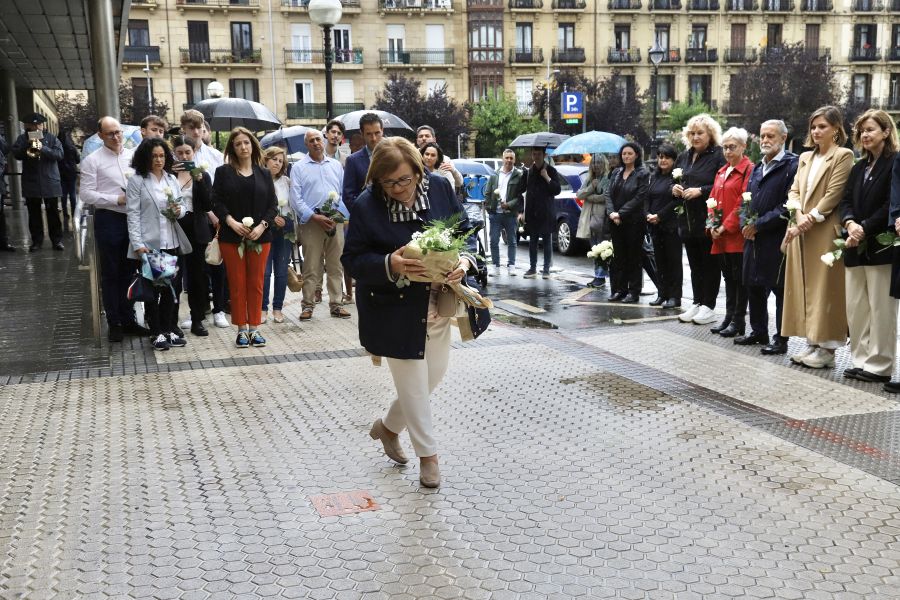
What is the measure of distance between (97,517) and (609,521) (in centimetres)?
250

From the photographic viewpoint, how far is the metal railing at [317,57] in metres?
57.8

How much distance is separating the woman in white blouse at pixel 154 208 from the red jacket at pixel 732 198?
5128mm

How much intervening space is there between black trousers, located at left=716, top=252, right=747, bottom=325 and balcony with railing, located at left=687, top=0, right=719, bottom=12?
2346 inches

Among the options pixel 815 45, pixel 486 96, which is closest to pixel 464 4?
pixel 486 96

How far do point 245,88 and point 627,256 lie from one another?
166 ft

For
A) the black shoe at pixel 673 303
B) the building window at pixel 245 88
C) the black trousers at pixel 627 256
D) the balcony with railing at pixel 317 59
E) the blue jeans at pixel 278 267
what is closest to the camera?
the blue jeans at pixel 278 267

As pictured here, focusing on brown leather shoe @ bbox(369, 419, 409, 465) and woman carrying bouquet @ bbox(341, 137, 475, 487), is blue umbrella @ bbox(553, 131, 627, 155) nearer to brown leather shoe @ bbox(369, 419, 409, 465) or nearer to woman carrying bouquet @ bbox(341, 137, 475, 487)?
brown leather shoe @ bbox(369, 419, 409, 465)

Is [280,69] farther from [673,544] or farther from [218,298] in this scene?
[673,544]

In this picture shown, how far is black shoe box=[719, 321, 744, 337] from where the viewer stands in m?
8.66

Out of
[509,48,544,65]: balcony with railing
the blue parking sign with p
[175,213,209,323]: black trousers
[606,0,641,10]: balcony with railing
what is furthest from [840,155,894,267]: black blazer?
[606,0,641,10]: balcony with railing

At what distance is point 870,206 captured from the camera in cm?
686

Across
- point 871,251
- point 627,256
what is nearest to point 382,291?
point 871,251

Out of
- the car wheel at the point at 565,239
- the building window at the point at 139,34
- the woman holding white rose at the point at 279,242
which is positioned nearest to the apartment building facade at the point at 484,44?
the building window at the point at 139,34

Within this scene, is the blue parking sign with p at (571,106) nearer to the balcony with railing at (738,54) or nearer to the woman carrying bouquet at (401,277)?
the balcony with railing at (738,54)
